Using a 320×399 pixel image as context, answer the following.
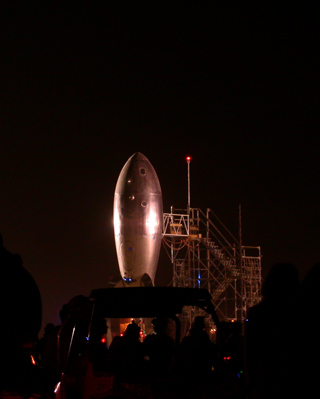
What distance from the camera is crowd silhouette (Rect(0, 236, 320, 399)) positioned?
208 inches

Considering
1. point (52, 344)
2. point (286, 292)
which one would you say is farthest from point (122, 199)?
point (286, 292)

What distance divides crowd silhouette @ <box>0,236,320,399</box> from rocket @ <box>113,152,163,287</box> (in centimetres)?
2362

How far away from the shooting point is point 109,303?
7.39 meters

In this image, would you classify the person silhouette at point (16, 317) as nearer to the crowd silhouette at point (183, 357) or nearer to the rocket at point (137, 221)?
the crowd silhouette at point (183, 357)

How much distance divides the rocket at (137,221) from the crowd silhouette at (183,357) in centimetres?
2362

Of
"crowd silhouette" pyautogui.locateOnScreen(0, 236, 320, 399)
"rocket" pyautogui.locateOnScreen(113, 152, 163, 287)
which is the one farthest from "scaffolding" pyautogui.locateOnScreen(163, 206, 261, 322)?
"crowd silhouette" pyautogui.locateOnScreen(0, 236, 320, 399)

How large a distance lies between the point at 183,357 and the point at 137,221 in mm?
24359

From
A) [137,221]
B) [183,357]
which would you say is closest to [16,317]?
[183,357]

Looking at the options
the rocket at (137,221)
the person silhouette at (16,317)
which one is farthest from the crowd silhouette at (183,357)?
the rocket at (137,221)

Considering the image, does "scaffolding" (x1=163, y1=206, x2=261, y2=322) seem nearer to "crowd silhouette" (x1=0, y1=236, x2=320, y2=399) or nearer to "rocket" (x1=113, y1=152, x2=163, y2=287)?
"rocket" (x1=113, y1=152, x2=163, y2=287)

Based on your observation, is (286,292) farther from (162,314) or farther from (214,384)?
(162,314)

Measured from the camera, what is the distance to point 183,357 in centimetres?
703

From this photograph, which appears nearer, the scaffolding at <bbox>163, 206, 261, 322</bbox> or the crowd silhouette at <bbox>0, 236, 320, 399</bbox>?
the crowd silhouette at <bbox>0, 236, 320, 399</bbox>

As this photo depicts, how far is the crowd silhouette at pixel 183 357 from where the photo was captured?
5.29 meters
